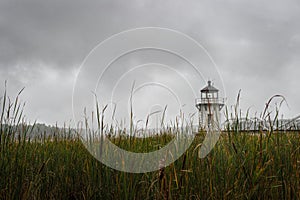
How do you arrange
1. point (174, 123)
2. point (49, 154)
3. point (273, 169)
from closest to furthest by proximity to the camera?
point (273, 169) < point (174, 123) < point (49, 154)

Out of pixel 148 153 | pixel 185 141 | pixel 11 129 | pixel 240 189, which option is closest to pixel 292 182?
pixel 240 189

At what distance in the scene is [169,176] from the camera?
8.83 ft

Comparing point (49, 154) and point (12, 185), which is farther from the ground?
point (49, 154)

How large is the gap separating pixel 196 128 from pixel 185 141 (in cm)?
71

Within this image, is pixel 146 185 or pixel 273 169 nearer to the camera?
pixel 146 185

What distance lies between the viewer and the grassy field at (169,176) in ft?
8.50

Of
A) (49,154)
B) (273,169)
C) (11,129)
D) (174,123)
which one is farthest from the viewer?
(49,154)

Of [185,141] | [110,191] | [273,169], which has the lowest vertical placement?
[110,191]

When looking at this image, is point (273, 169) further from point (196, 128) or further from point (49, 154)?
point (49, 154)

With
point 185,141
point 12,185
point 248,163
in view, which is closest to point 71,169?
point 12,185

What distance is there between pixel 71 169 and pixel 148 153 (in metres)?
0.80

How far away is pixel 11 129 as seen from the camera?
10.6 feet

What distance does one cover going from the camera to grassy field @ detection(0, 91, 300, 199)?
2592 mm

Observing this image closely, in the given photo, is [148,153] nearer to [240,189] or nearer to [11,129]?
[240,189]
